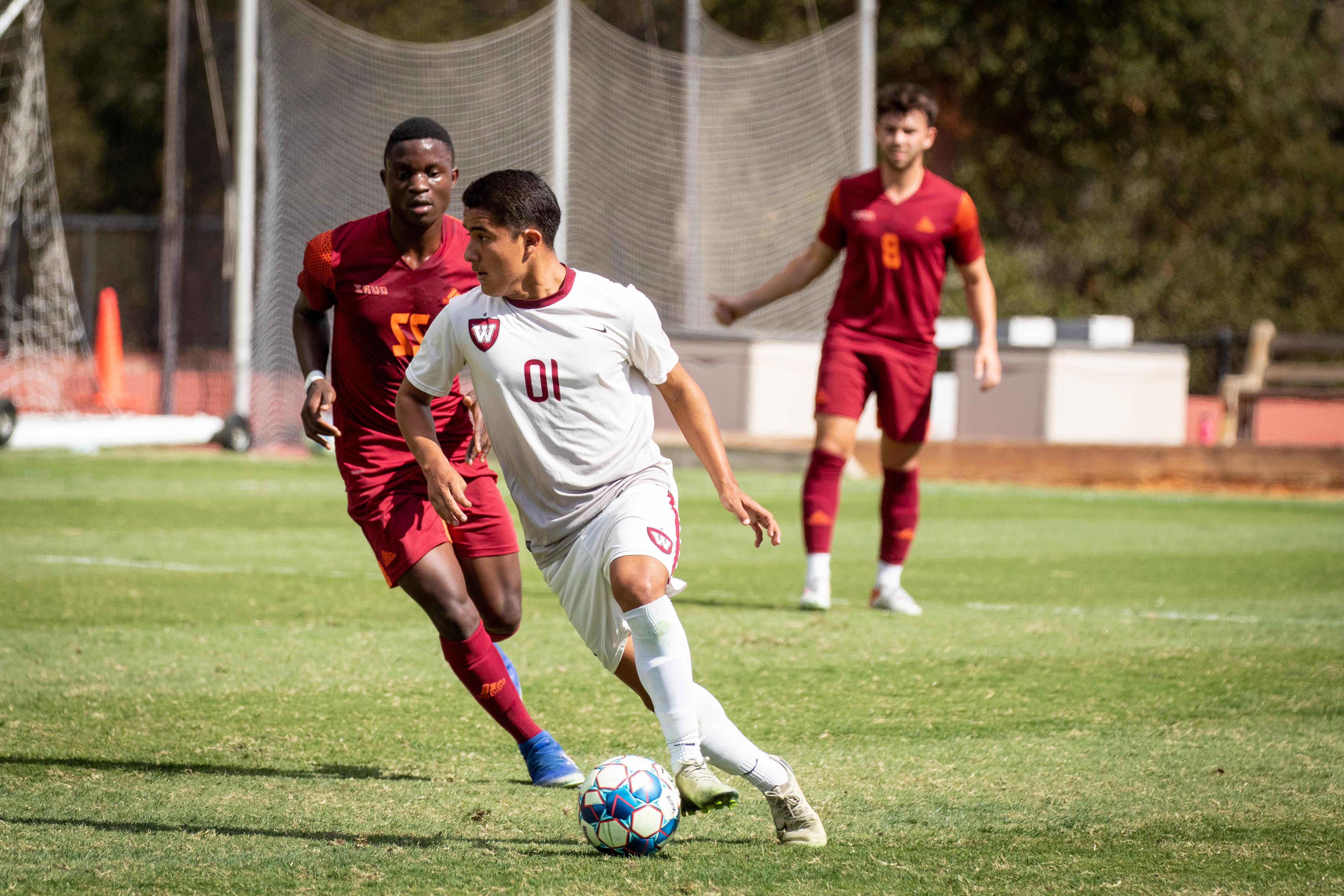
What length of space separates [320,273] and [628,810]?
2.10m

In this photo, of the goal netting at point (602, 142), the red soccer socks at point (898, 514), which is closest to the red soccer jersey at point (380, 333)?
the red soccer socks at point (898, 514)

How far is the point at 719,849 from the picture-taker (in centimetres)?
366

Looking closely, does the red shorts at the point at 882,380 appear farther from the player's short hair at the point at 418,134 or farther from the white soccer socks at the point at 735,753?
the white soccer socks at the point at 735,753

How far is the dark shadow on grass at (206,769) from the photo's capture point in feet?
14.2

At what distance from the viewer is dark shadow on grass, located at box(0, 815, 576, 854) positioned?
12.0ft

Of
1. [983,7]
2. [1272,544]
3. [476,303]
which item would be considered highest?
[983,7]

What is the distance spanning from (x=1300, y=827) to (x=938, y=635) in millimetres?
3046

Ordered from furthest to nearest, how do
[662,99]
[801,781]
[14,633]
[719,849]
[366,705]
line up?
[662,99], [14,633], [366,705], [801,781], [719,849]

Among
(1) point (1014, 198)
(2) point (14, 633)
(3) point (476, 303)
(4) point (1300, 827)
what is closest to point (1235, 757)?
(4) point (1300, 827)

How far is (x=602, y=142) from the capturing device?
65.5 feet

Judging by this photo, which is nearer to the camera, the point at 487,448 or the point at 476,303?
the point at 476,303

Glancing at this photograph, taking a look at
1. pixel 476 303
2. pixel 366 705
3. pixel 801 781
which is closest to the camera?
pixel 476 303

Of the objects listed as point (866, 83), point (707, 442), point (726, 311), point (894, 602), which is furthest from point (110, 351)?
point (707, 442)

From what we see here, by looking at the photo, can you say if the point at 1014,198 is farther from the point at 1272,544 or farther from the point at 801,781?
the point at 801,781
